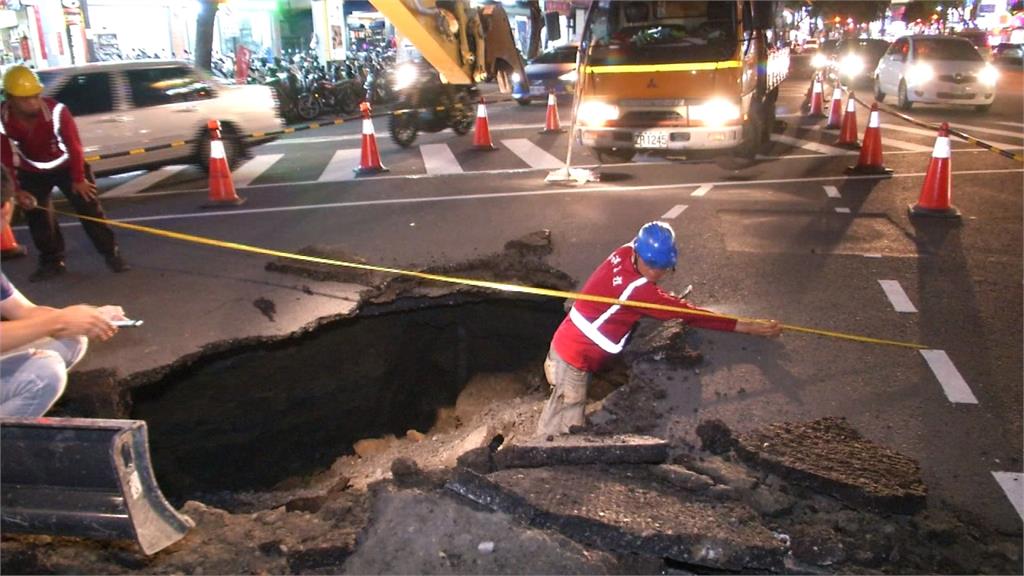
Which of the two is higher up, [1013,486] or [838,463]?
[838,463]

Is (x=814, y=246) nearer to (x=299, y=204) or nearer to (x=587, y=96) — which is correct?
(x=587, y=96)

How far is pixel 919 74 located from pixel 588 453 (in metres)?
17.6

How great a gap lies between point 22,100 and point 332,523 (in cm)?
516

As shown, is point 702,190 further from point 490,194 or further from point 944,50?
point 944,50

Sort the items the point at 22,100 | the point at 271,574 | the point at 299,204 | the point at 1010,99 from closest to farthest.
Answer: the point at 271,574
the point at 22,100
the point at 299,204
the point at 1010,99

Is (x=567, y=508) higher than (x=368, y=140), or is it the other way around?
(x=368, y=140)

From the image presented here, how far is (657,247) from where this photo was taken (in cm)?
421

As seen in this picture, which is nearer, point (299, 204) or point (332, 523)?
point (332, 523)

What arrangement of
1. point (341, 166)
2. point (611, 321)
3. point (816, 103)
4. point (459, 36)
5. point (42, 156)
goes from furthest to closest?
point (816, 103) → point (341, 166) → point (459, 36) → point (42, 156) → point (611, 321)

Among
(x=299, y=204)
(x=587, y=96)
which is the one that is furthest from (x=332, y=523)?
(x=587, y=96)

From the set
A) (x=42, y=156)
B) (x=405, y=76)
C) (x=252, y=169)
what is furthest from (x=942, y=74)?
(x=42, y=156)

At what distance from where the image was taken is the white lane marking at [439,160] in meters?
12.4

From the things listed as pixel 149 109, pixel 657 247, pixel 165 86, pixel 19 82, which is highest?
pixel 19 82

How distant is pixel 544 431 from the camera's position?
482cm
